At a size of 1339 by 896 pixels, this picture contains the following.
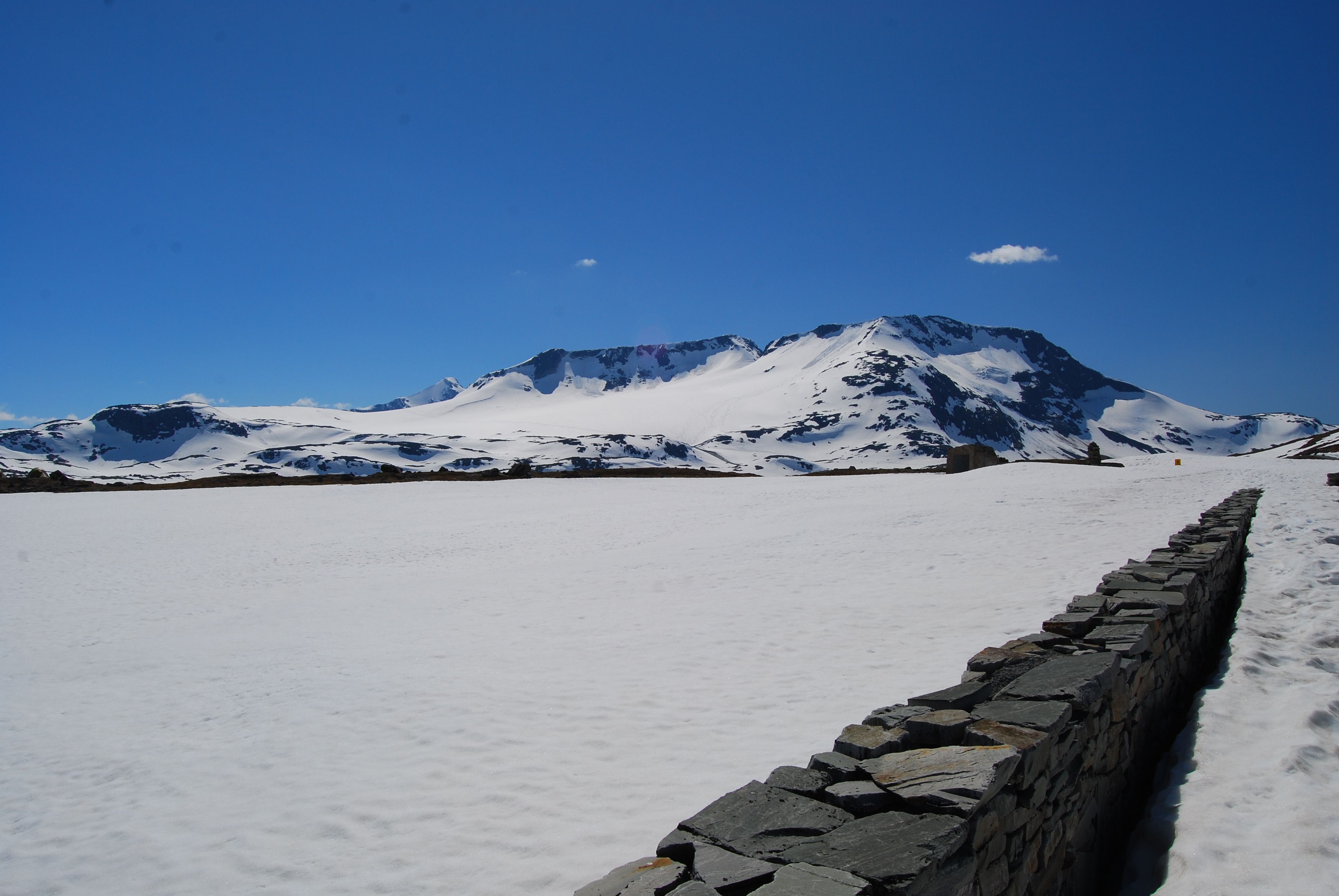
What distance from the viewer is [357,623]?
12555mm

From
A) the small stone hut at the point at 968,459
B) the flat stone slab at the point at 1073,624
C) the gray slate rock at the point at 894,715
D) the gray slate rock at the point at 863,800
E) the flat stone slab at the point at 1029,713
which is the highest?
the small stone hut at the point at 968,459

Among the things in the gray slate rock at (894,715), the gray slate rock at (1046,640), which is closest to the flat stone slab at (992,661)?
the gray slate rock at (1046,640)

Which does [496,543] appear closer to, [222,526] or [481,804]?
[222,526]

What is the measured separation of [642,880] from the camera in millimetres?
3369

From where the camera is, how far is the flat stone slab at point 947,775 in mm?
3627

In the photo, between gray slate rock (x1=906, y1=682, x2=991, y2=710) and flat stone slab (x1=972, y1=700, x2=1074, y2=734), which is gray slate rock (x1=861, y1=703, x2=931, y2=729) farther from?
flat stone slab (x1=972, y1=700, x2=1074, y2=734)

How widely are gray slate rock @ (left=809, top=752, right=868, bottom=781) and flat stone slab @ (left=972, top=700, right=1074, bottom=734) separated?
1.01 m

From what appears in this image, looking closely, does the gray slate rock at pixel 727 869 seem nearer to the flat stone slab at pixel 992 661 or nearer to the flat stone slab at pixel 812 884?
the flat stone slab at pixel 812 884

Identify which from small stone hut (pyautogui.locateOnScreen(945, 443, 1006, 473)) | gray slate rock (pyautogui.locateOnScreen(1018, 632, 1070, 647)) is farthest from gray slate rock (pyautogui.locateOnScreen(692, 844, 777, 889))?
small stone hut (pyautogui.locateOnScreen(945, 443, 1006, 473))

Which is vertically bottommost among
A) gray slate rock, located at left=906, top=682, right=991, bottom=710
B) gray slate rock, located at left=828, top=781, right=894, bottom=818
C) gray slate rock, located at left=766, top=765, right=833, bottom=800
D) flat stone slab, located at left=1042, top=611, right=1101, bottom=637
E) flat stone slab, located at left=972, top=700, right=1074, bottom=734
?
gray slate rock, located at left=766, top=765, right=833, bottom=800

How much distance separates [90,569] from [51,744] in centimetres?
1354

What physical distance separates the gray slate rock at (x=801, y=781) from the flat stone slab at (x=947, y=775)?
0.26 metres

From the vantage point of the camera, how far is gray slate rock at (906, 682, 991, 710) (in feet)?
16.7

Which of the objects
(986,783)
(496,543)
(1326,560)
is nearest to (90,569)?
(496,543)
